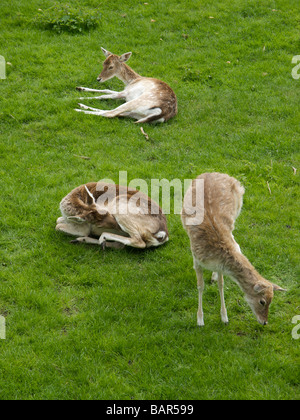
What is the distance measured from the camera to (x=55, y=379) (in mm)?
5086

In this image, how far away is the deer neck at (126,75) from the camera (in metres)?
11.0

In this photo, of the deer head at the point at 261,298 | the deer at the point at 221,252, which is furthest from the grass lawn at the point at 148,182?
the deer at the point at 221,252

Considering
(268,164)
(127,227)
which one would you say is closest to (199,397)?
(127,227)

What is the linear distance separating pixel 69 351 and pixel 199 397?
137cm

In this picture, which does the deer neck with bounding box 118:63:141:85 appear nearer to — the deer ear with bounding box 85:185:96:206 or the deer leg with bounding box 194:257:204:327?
the deer ear with bounding box 85:185:96:206

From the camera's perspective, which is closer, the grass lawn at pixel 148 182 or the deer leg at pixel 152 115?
the grass lawn at pixel 148 182

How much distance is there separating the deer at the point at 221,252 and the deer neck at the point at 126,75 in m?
5.53

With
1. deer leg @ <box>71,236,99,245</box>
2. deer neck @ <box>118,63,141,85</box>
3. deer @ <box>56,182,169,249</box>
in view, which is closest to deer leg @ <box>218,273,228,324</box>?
deer @ <box>56,182,169,249</box>

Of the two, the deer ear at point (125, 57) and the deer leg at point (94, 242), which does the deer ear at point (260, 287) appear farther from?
the deer ear at point (125, 57)

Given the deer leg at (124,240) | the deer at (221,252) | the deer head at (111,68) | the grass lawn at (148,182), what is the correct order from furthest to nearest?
1. the deer head at (111,68)
2. the deer leg at (124,240)
3. the deer at (221,252)
4. the grass lawn at (148,182)

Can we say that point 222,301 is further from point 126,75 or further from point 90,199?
point 126,75

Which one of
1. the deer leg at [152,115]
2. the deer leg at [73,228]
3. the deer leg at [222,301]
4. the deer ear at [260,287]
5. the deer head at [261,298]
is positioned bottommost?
the deer leg at [152,115]

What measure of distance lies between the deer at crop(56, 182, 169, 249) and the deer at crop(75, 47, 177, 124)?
122 inches

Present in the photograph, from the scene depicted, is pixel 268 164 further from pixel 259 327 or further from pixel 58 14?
pixel 58 14
